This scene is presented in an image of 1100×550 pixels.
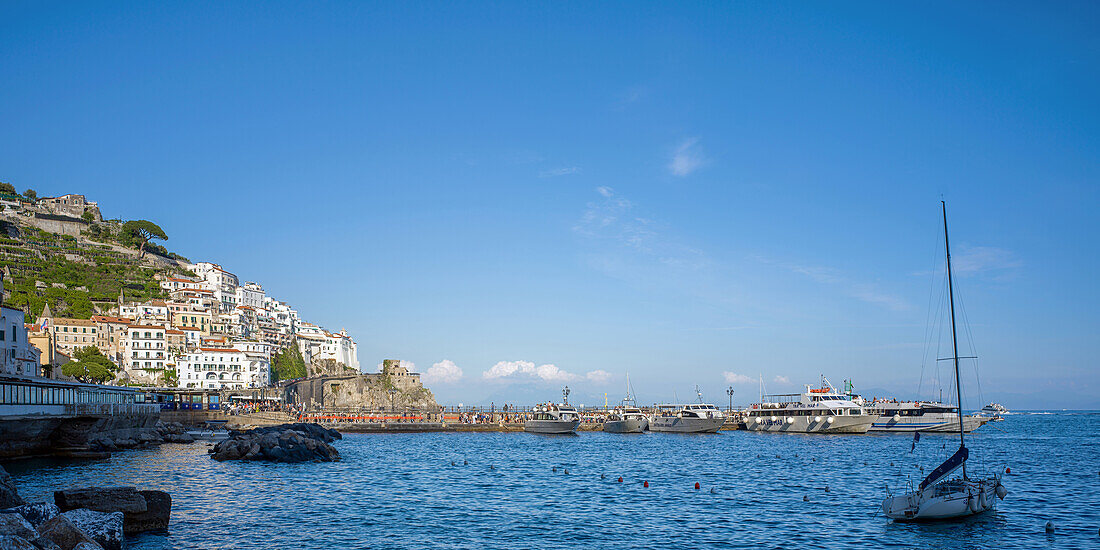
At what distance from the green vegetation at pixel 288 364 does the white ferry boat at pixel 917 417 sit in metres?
115

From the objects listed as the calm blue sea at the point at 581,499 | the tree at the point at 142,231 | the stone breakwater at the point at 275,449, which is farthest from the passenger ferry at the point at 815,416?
the tree at the point at 142,231

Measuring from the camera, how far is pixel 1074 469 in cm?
4916

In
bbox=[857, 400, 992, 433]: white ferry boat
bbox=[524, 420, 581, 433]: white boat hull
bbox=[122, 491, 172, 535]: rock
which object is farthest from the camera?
bbox=[524, 420, 581, 433]: white boat hull

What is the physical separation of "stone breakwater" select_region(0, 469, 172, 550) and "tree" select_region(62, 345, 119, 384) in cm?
8539

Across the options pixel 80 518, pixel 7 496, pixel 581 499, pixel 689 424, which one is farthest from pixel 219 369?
pixel 80 518

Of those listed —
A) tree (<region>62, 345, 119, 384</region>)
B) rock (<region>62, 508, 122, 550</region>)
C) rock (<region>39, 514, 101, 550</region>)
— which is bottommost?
rock (<region>62, 508, 122, 550</region>)

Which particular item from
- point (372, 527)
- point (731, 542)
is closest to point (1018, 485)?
point (731, 542)

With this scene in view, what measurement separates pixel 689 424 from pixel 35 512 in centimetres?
8870

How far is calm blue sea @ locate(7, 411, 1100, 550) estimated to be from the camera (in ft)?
86.0

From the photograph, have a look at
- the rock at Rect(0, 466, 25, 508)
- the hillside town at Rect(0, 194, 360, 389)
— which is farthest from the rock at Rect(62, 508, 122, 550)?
the hillside town at Rect(0, 194, 360, 389)

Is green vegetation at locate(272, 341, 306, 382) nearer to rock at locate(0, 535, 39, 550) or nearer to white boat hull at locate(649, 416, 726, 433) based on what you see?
white boat hull at locate(649, 416, 726, 433)

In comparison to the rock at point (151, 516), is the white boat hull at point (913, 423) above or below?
below

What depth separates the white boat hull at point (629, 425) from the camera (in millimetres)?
101688

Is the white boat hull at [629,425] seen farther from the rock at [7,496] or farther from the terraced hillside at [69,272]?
the terraced hillside at [69,272]
